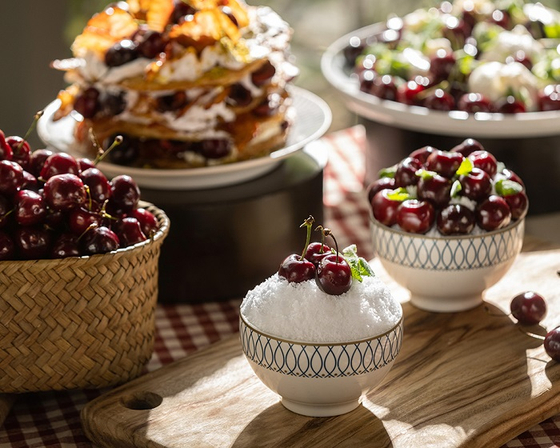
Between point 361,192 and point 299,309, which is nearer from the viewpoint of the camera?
point 299,309

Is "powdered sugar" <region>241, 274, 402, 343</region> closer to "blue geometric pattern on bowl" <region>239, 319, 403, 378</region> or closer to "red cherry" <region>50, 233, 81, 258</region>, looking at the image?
"blue geometric pattern on bowl" <region>239, 319, 403, 378</region>

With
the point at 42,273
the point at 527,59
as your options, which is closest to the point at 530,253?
the point at 527,59

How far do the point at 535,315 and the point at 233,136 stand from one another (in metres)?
0.63

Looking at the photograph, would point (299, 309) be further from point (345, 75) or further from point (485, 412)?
point (345, 75)

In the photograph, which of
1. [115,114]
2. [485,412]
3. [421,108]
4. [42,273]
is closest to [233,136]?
[115,114]

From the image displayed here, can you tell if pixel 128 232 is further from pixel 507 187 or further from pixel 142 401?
pixel 507 187

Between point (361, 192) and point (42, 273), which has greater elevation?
point (42, 273)

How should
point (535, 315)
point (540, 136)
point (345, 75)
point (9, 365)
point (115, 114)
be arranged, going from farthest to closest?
1. point (345, 75)
2. point (540, 136)
3. point (115, 114)
4. point (535, 315)
5. point (9, 365)

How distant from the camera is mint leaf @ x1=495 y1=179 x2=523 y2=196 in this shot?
4.75ft

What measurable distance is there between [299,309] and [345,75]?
1.17 meters

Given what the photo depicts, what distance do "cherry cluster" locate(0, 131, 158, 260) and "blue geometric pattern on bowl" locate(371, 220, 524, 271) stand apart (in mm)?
404

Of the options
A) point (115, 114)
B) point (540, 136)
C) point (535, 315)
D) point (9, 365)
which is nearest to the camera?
point (9, 365)

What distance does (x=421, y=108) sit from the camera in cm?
195

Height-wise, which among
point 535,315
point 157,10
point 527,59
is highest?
point 157,10
